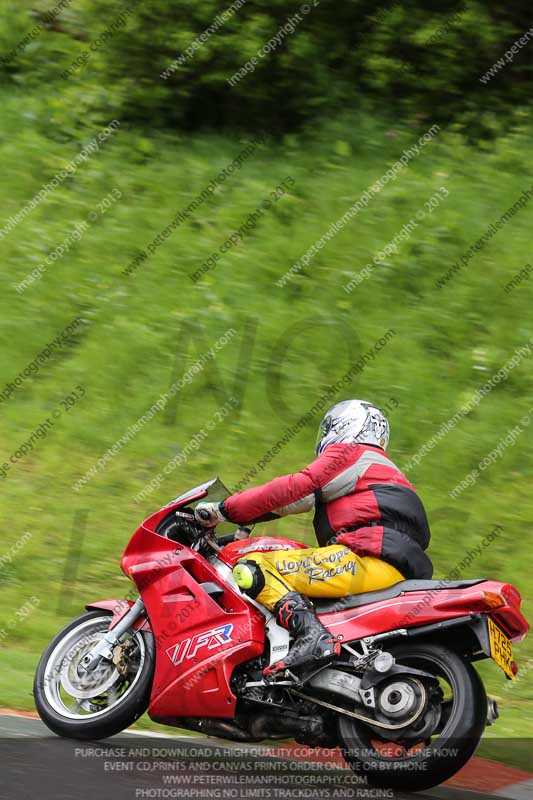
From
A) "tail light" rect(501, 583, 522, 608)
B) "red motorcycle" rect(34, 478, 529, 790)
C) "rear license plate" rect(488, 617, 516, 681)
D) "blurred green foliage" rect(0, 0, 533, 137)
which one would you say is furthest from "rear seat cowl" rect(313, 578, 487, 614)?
"blurred green foliage" rect(0, 0, 533, 137)

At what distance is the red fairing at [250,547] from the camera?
20.8ft

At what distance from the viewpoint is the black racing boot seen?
5.75m

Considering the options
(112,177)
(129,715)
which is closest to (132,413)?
(112,177)

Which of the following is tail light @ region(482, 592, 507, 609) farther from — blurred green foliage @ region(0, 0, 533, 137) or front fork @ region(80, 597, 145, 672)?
blurred green foliage @ region(0, 0, 533, 137)

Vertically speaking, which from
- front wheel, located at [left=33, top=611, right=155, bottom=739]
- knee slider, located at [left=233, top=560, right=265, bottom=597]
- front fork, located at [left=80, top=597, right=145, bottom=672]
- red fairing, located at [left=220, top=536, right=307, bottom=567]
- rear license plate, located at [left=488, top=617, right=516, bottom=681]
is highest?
rear license plate, located at [left=488, top=617, right=516, bottom=681]

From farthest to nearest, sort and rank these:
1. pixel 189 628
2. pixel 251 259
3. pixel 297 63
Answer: pixel 297 63
pixel 251 259
pixel 189 628

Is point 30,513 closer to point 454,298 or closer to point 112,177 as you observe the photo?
point 454,298

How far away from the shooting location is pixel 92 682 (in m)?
6.28

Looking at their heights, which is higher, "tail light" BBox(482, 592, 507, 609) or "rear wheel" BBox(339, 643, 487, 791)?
"tail light" BBox(482, 592, 507, 609)

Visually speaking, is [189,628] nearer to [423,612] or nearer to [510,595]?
[423,612]

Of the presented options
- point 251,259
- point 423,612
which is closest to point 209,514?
point 423,612

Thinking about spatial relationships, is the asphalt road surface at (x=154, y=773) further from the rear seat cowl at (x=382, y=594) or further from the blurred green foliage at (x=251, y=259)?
the blurred green foliage at (x=251, y=259)

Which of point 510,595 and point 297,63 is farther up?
point 510,595

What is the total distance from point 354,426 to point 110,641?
1.77 metres
